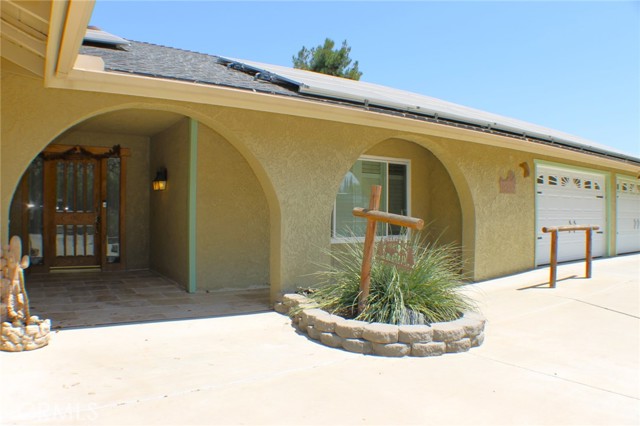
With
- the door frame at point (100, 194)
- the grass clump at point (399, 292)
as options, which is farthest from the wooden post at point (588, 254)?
the door frame at point (100, 194)

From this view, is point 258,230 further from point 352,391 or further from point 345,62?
point 345,62

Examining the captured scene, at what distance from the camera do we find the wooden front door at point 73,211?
9.56 metres

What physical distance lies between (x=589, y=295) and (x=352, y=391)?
5.85 m

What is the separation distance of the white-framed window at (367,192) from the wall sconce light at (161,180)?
3.33m

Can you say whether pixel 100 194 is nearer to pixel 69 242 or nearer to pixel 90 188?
pixel 90 188

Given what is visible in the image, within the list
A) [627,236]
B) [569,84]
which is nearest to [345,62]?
[569,84]

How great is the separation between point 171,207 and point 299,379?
5626 mm

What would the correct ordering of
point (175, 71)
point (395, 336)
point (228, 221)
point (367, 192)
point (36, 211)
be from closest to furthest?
point (395, 336) < point (175, 71) < point (228, 221) < point (367, 192) < point (36, 211)

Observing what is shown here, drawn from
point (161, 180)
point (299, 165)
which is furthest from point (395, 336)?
point (161, 180)

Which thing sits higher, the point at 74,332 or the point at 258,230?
the point at 258,230

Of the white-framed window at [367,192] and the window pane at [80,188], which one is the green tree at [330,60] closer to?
the white-framed window at [367,192]

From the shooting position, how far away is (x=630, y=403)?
146 inches

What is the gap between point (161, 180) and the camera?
9102 mm

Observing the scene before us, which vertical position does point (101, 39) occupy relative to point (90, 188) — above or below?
above
